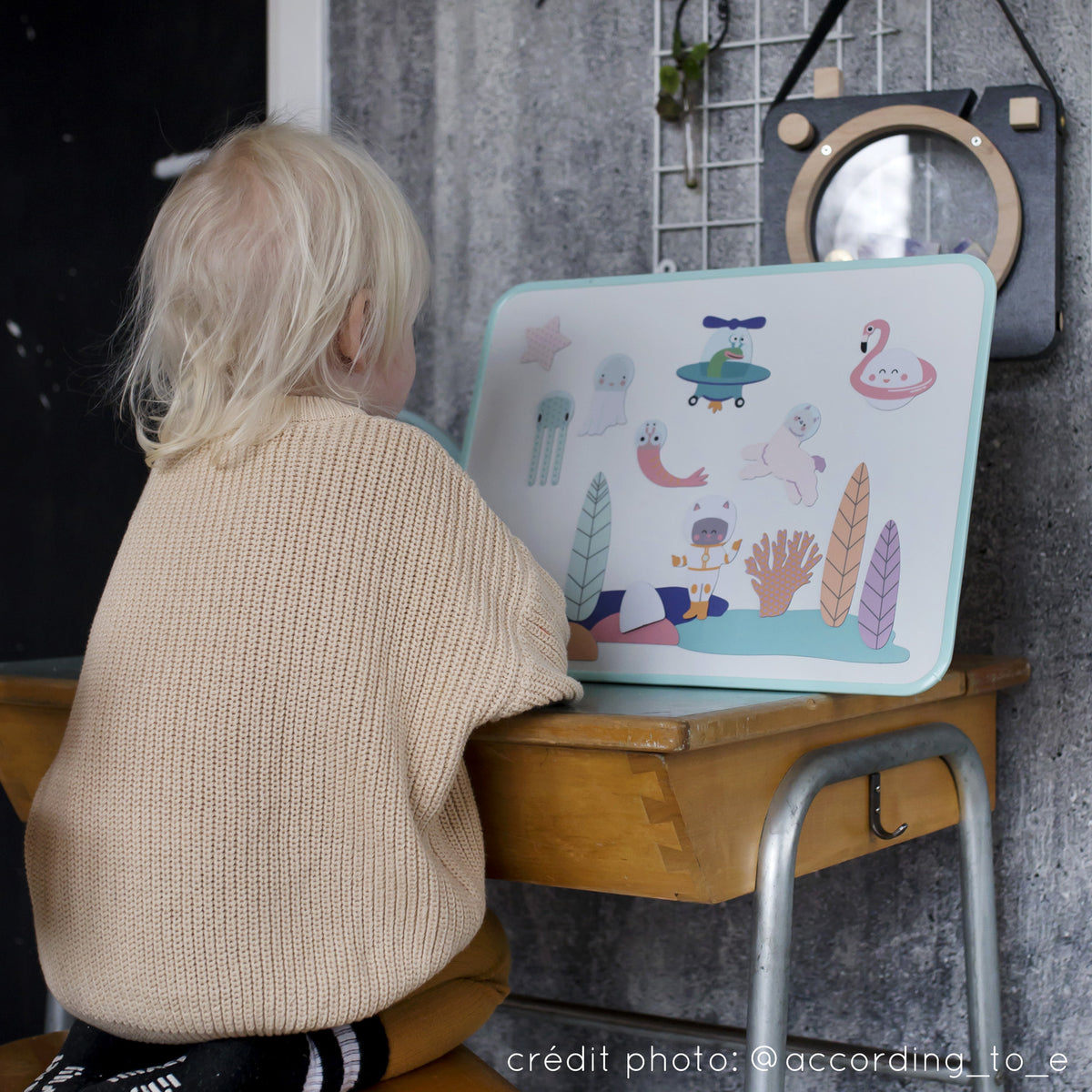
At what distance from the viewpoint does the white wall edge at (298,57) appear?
1817mm

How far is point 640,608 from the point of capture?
1147 mm

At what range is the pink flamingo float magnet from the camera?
111cm

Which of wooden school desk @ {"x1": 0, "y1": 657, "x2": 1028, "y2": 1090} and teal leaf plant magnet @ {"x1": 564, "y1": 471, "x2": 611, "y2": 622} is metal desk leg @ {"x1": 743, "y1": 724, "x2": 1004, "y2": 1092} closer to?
wooden school desk @ {"x1": 0, "y1": 657, "x2": 1028, "y2": 1090}

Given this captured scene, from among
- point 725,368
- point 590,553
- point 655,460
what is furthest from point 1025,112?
point 590,553

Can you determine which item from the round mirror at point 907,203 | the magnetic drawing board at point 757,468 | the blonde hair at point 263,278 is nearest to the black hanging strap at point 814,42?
the round mirror at point 907,203

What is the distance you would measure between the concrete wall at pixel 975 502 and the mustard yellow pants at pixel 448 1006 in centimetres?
58

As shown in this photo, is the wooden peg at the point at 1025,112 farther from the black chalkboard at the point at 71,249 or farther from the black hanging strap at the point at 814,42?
the black chalkboard at the point at 71,249

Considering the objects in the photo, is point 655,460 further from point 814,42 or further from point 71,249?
point 71,249

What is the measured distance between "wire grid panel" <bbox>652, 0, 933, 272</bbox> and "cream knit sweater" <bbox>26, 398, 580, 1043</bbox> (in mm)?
771

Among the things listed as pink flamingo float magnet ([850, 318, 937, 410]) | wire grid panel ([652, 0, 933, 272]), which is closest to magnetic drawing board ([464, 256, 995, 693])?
pink flamingo float magnet ([850, 318, 937, 410])

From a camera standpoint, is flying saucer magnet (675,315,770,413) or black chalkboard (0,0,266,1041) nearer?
flying saucer magnet (675,315,770,413)

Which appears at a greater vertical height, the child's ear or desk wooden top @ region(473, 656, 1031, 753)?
the child's ear

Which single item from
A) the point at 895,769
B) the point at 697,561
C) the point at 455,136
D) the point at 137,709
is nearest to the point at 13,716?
the point at 137,709

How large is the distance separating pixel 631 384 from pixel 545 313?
15cm
